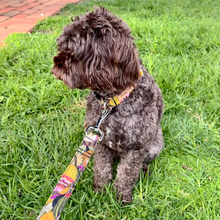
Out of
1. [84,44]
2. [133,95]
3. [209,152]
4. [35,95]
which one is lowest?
[209,152]

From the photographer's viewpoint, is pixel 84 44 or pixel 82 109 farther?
pixel 82 109

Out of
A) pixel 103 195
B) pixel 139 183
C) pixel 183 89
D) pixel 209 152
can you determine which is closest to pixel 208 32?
pixel 183 89

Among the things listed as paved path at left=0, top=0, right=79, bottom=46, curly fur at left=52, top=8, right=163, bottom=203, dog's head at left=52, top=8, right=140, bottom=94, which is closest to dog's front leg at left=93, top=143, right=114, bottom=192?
curly fur at left=52, top=8, right=163, bottom=203

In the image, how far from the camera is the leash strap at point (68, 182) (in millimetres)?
1168

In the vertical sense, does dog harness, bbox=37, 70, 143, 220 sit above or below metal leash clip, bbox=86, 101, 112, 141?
below

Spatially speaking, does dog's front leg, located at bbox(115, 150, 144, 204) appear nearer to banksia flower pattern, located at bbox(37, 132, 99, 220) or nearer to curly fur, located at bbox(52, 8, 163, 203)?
curly fur, located at bbox(52, 8, 163, 203)

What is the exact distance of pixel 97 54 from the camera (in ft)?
4.39

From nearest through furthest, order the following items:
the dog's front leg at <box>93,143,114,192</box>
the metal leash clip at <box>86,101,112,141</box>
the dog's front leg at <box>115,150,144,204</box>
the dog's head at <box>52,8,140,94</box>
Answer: the dog's head at <box>52,8,140,94</box> → the metal leash clip at <box>86,101,112,141</box> → the dog's front leg at <box>115,150,144,204</box> → the dog's front leg at <box>93,143,114,192</box>

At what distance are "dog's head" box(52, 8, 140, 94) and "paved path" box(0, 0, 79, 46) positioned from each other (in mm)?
3122

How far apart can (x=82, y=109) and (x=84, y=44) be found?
1566 millimetres

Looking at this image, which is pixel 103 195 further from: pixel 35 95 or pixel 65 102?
pixel 35 95

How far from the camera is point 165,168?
2.24m

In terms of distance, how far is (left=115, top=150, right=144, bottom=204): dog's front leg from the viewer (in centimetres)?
187

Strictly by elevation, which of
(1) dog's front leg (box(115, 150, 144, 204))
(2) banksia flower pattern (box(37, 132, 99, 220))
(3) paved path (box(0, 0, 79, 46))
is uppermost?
(3) paved path (box(0, 0, 79, 46))
